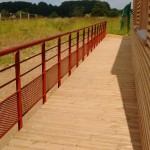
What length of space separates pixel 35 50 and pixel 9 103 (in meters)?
16.2

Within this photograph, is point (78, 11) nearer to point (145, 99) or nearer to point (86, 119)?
point (86, 119)

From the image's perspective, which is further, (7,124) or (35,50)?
(35,50)

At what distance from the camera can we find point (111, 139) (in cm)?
500

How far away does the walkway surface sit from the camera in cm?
485

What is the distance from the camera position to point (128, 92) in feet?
25.8

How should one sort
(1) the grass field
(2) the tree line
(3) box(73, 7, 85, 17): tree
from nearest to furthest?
(1) the grass field < (2) the tree line < (3) box(73, 7, 85, 17): tree

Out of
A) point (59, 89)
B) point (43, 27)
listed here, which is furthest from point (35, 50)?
point (59, 89)

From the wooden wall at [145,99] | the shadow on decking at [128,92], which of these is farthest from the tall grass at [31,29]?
the wooden wall at [145,99]

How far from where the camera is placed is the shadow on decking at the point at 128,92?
5189 millimetres

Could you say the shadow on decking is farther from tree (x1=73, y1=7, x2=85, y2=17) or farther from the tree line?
tree (x1=73, y1=7, x2=85, y2=17)

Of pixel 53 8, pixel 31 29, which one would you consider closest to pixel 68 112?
pixel 31 29

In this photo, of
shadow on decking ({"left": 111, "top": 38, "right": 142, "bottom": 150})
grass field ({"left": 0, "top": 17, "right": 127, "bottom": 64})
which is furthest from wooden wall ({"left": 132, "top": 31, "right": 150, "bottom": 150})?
grass field ({"left": 0, "top": 17, "right": 127, "bottom": 64})

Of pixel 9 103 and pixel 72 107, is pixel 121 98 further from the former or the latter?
pixel 9 103

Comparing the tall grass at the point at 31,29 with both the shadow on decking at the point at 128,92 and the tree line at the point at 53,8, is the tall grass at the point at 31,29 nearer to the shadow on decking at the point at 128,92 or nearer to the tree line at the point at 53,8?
the shadow on decking at the point at 128,92
